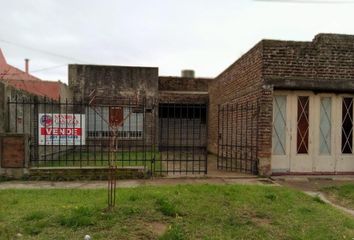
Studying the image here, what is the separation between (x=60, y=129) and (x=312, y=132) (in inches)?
298

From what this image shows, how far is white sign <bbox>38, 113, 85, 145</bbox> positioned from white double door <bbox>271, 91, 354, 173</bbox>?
5.87 meters

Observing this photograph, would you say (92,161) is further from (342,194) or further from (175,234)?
(175,234)

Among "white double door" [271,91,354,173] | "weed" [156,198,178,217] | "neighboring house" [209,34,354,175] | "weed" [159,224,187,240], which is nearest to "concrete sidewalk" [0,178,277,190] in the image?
"neighboring house" [209,34,354,175]

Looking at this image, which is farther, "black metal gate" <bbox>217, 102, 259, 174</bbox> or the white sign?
"black metal gate" <bbox>217, 102, 259, 174</bbox>

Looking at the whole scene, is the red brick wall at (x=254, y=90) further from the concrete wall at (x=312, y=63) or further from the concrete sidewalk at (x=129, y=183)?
the concrete sidewalk at (x=129, y=183)

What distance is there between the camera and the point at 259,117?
1038cm

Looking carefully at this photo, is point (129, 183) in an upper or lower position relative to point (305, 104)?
lower

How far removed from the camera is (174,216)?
5836mm

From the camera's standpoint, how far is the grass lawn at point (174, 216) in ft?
16.9

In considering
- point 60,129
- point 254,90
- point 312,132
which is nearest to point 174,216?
point 60,129

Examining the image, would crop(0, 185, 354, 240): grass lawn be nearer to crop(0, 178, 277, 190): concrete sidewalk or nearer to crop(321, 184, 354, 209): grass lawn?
crop(321, 184, 354, 209): grass lawn

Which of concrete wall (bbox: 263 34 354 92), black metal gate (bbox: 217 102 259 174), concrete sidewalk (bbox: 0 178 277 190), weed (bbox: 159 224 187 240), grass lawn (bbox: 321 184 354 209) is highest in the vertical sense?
concrete wall (bbox: 263 34 354 92)

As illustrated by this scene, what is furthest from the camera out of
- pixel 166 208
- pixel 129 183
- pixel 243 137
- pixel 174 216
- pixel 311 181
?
pixel 243 137

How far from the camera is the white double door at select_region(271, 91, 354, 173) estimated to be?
10680mm
